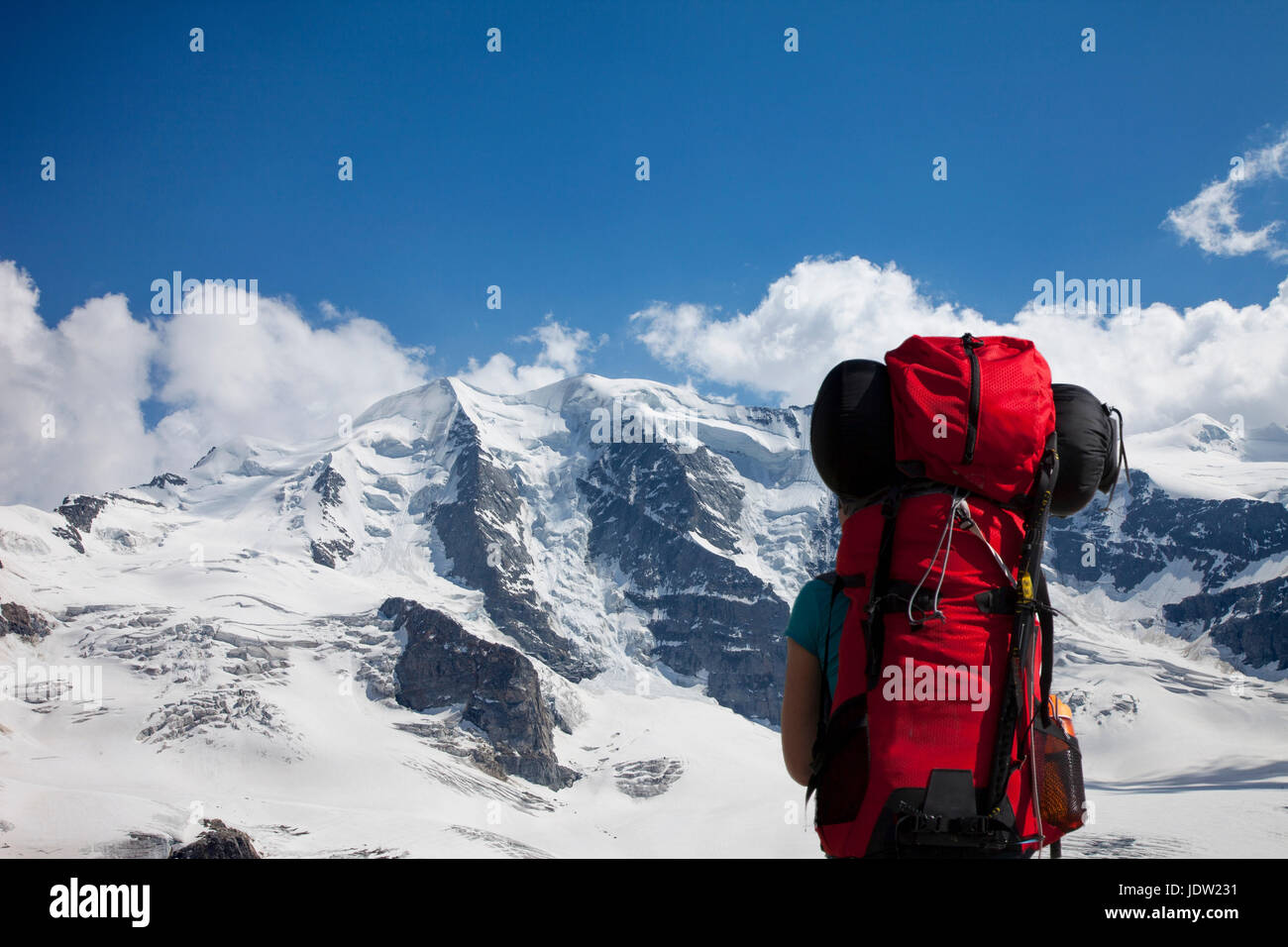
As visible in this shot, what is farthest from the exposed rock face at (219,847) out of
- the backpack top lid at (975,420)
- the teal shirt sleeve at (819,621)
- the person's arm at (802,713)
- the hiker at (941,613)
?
the backpack top lid at (975,420)

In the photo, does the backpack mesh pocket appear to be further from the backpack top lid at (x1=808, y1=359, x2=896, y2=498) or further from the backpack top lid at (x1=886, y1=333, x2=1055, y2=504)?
the backpack top lid at (x1=808, y1=359, x2=896, y2=498)

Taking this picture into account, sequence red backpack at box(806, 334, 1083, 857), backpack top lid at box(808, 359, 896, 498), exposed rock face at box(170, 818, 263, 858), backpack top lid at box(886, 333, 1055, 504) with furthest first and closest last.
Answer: exposed rock face at box(170, 818, 263, 858)
backpack top lid at box(808, 359, 896, 498)
backpack top lid at box(886, 333, 1055, 504)
red backpack at box(806, 334, 1083, 857)

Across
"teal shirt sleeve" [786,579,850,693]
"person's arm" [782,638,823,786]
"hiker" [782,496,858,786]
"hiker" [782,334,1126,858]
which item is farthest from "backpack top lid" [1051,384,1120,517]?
"person's arm" [782,638,823,786]

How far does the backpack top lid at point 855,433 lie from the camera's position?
369 cm

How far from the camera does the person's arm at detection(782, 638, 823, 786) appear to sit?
12.4 feet

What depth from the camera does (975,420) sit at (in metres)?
3.60

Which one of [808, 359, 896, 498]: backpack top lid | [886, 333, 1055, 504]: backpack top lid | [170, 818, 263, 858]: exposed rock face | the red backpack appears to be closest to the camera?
the red backpack

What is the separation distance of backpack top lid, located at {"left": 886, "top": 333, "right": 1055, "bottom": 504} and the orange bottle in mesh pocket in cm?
88

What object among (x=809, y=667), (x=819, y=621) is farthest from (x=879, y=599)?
(x=809, y=667)

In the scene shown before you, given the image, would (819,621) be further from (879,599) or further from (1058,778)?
(1058,778)

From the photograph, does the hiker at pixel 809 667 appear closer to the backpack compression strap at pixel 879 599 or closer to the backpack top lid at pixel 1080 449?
the backpack compression strap at pixel 879 599

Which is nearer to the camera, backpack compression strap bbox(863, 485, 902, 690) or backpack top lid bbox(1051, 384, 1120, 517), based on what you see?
backpack compression strap bbox(863, 485, 902, 690)
